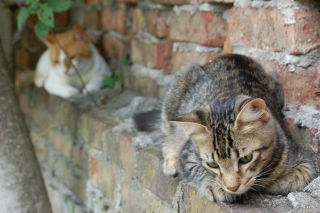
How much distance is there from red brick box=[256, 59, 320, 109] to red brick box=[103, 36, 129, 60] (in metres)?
1.24

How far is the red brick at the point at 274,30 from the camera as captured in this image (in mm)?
1654

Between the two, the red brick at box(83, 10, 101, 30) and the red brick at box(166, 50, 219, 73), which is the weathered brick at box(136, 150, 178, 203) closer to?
the red brick at box(166, 50, 219, 73)

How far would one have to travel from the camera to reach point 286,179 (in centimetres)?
155

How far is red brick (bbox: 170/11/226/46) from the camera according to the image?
2070mm

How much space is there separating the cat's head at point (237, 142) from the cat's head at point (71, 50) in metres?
1.81

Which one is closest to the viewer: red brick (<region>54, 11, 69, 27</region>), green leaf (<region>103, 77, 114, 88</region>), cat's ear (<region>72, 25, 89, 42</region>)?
green leaf (<region>103, 77, 114, 88</region>)

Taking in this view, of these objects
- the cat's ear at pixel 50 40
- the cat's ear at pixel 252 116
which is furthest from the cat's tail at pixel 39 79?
the cat's ear at pixel 252 116

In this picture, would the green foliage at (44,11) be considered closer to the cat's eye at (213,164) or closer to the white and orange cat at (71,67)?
→ the white and orange cat at (71,67)

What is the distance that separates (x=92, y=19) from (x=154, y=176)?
169cm

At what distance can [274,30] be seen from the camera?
1751 mm

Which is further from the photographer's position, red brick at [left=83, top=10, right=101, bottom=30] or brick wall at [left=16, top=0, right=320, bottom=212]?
red brick at [left=83, top=10, right=101, bottom=30]

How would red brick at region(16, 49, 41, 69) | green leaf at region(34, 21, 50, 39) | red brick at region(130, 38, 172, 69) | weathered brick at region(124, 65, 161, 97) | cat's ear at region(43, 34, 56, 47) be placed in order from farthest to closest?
red brick at region(16, 49, 41, 69) → cat's ear at region(43, 34, 56, 47) → weathered brick at region(124, 65, 161, 97) → red brick at region(130, 38, 172, 69) → green leaf at region(34, 21, 50, 39)

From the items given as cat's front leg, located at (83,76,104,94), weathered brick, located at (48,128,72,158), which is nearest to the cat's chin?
weathered brick, located at (48,128,72,158)

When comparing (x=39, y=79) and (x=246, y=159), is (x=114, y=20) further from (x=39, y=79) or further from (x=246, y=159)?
(x=246, y=159)
